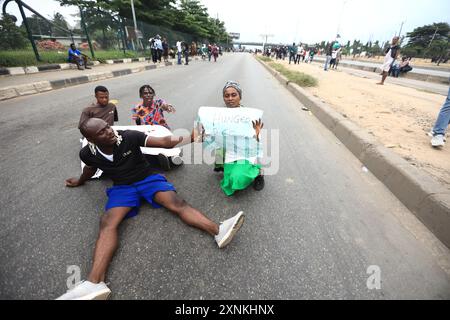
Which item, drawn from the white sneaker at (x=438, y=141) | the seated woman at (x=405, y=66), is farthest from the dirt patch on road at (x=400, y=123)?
the seated woman at (x=405, y=66)

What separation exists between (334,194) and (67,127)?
4807 mm

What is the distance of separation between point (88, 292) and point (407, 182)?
3.00m

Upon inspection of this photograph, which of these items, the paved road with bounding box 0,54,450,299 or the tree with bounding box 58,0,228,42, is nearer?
the paved road with bounding box 0,54,450,299

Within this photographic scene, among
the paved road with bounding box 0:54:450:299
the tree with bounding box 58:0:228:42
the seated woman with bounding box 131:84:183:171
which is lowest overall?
the paved road with bounding box 0:54:450:299

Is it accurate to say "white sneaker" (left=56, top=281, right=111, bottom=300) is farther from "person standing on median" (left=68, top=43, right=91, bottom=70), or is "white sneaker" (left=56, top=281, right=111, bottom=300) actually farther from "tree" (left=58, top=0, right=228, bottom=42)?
"tree" (left=58, top=0, right=228, bottom=42)

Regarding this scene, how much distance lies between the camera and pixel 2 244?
5.62 ft

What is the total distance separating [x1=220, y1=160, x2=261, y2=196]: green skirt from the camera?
2.29 m

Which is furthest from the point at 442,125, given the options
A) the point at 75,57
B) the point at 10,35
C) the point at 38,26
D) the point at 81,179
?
the point at 38,26

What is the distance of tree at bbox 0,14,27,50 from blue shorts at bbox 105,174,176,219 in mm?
13131

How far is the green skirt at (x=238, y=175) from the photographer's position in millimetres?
2293

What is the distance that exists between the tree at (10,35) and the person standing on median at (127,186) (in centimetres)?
1300

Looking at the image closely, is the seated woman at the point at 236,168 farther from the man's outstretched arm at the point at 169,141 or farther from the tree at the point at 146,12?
the tree at the point at 146,12

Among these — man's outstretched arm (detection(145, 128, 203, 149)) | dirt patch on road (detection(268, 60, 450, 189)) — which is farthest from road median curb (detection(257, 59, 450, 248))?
man's outstretched arm (detection(145, 128, 203, 149))
